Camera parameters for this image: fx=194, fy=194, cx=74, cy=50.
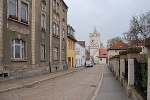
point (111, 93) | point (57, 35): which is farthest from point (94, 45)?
point (111, 93)

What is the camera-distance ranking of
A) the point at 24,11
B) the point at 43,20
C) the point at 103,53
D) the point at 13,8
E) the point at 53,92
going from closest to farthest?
the point at 53,92 < the point at 13,8 < the point at 24,11 < the point at 43,20 < the point at 103,53

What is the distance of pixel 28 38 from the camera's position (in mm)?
17938

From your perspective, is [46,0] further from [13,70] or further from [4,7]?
[13,70]

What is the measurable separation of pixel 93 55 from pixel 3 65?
80.2 metres

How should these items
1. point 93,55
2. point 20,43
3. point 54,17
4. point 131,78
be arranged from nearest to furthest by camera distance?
point 131,78 < point 20,43 < point 54,17 < point 93,55

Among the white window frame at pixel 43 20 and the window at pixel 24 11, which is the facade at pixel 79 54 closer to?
the white window frame at pixel 43 20

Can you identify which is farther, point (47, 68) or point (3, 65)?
point (47, 68)

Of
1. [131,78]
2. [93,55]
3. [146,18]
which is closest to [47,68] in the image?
[131,78]

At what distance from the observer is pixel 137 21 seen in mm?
40406

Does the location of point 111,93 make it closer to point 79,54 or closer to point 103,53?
point 79,54

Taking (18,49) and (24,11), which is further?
(24,11)

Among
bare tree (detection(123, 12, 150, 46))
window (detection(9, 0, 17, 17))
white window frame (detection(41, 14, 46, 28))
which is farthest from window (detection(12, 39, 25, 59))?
bare tree (detection(123, 12, 150, 46))

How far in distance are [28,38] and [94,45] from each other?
79993mm

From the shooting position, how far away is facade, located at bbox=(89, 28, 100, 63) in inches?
3610
